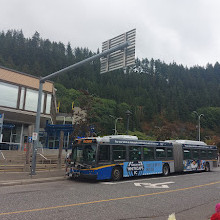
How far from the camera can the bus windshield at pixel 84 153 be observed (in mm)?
14421

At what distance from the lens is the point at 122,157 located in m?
15.7

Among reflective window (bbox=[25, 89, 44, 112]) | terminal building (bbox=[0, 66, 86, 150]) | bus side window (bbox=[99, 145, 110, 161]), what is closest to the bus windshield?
bus side window (bbox=[99, 145, 110, 161])

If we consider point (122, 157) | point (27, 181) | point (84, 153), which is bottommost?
point (27, 181)

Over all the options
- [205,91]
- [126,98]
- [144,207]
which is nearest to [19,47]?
[126,98]

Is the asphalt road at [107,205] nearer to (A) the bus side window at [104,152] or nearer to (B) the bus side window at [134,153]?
(A) the bus side window at [104,152]

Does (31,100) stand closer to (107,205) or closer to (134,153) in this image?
(134,153)

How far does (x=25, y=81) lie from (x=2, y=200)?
2156 cm

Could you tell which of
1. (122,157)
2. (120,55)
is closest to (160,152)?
(122,157)

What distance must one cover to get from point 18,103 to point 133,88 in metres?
110

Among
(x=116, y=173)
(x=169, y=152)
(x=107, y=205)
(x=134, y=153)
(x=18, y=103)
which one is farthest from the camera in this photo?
(x=18, y=103)

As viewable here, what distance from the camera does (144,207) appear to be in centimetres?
807

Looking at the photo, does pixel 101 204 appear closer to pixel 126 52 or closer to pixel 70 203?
pixel 70 203

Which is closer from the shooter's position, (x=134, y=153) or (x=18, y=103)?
(x=134, y=153)

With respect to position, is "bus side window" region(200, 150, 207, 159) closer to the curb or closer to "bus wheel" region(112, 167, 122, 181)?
"bus wheel" region(112, 167, 122, 181)
